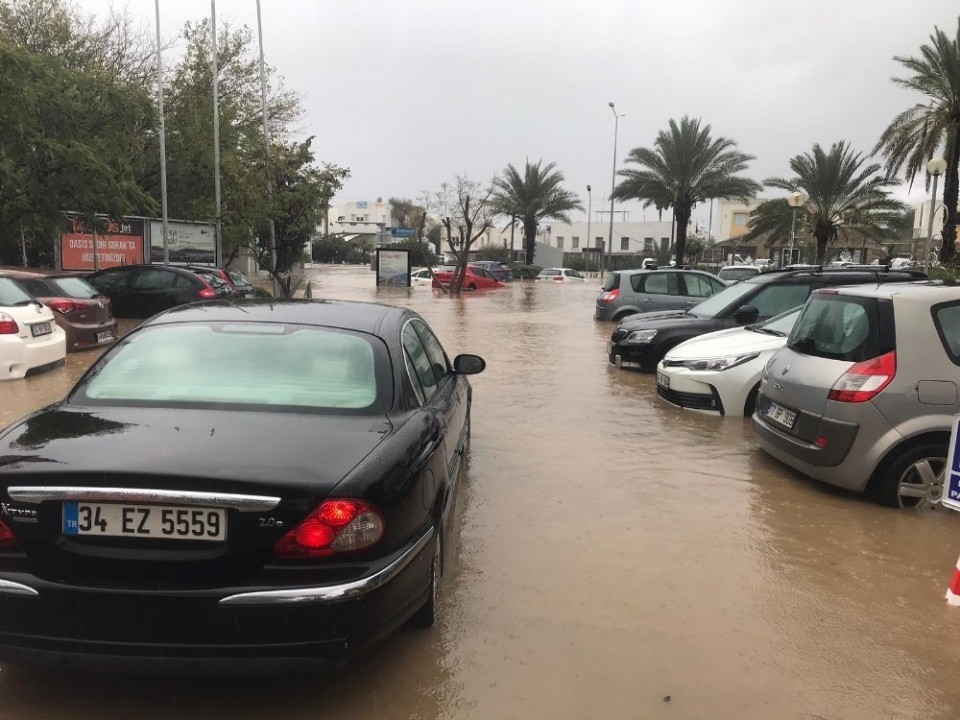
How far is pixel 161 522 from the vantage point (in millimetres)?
2521

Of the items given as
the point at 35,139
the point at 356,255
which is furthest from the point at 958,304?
the point at 356,255

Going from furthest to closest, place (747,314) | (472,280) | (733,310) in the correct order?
(472,280) < (733,310) < (747,314)

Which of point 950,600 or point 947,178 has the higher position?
point 947,178

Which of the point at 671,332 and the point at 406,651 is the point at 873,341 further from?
the point at 671,332

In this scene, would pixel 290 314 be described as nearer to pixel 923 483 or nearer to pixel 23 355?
pixel 923 483

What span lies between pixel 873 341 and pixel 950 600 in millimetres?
1840

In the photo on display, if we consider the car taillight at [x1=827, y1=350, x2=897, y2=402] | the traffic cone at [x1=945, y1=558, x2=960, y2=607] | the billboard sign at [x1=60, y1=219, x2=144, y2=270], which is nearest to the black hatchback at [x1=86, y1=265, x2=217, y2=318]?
the billboard sign at [x1=60, y1=219, x2=144, y2=270]

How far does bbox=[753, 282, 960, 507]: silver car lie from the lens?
16.4 feet

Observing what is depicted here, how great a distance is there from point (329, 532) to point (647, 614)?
1857mm

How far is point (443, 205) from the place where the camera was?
55812 mm

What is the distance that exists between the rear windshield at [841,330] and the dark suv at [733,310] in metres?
3.38

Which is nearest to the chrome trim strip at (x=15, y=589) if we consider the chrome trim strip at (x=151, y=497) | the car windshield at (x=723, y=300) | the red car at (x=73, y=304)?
the chrome trim strip at (x=151, y=497)

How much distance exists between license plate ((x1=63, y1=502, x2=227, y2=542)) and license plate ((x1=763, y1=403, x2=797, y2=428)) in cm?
440

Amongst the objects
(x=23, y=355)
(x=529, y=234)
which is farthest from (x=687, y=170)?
(x=23, y=355)
